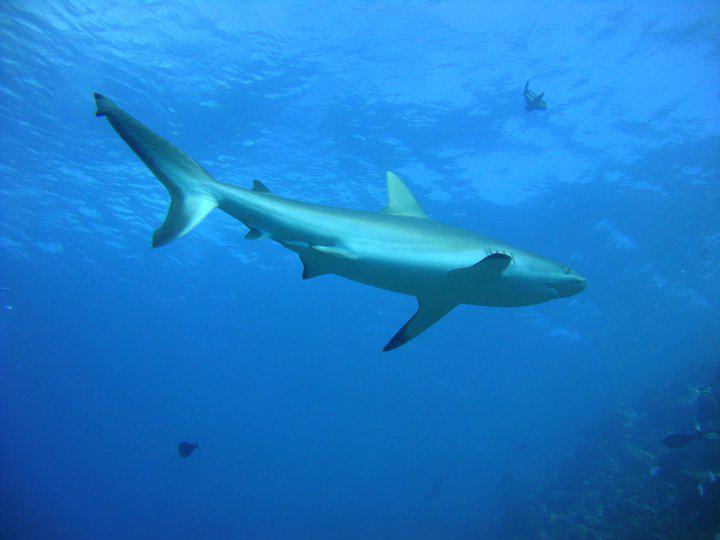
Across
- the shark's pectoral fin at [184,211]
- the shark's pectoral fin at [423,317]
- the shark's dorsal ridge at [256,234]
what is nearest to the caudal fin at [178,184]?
the shark's pectoral fin at [184,211]

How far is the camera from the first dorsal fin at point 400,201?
16.6 ft

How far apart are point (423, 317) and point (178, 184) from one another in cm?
313

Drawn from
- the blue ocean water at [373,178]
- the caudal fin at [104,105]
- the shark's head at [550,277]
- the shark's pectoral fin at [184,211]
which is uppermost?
the blue ocean water at [373,178]

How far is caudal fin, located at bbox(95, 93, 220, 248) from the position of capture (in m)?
3.77

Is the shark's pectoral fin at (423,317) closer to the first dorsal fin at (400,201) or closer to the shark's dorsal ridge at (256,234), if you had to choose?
the first dorsal fin at (400,201)

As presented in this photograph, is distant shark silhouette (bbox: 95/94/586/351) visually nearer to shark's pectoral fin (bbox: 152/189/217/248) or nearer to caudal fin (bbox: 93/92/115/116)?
shark's pectoral fin (bbox: 152/189/217/248)

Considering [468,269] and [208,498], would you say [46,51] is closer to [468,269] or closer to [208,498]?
[468,269]

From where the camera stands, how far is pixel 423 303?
4676 mm

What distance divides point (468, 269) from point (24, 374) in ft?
418

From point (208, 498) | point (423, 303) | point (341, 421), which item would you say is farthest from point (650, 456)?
point (341, 421)

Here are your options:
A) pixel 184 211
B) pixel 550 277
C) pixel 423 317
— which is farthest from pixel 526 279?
pixel 184 211

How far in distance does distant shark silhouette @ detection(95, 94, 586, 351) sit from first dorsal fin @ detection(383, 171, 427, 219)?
0.94 metres

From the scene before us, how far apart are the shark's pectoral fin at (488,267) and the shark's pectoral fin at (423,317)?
73 centimetres

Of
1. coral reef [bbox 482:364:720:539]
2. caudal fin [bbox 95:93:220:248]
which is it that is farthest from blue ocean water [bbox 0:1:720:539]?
caudal fin [bbox 95:93:220:248]
